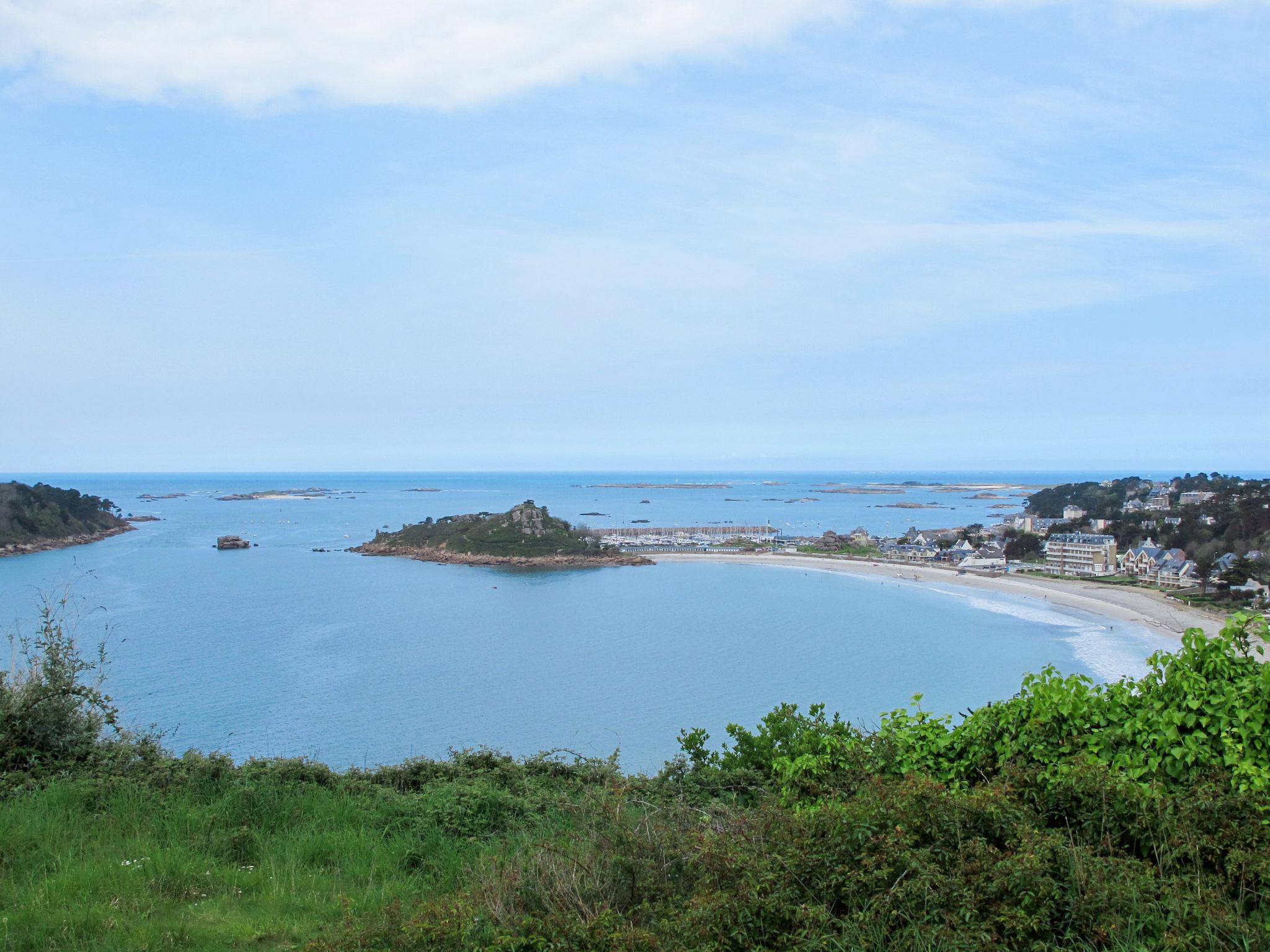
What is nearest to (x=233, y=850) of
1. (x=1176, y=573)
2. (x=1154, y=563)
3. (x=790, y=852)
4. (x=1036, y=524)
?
(x=790, y=852)

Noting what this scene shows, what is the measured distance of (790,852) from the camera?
9.38 ft

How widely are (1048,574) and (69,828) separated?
47368 mm

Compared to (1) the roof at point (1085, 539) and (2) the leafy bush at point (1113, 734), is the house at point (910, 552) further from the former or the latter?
(2) the leafy bush at point (1113, 734)

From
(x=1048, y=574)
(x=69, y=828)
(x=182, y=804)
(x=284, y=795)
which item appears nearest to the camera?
(x=69, y=828)

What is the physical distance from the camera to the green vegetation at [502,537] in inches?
2148

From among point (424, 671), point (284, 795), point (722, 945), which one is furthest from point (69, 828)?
point (424, 671)

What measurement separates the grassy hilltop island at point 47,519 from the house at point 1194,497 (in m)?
72.7

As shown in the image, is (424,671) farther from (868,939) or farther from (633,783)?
(868,939)

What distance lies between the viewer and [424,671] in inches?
950

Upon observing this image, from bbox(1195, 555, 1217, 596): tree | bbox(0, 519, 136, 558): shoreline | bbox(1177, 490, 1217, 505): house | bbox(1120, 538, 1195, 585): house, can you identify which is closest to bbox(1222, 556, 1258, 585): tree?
bbox(1195, 555, 1217, 596): tree

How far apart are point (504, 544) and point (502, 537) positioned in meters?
0.84

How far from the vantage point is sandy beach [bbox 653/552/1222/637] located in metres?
29.1

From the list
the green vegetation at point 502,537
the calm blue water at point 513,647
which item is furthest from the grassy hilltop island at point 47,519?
the green vegetation at point 502,537

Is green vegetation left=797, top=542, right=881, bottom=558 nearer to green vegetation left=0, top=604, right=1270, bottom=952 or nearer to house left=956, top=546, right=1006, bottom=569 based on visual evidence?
house left=956, top=546, right=1006, bottom=569
